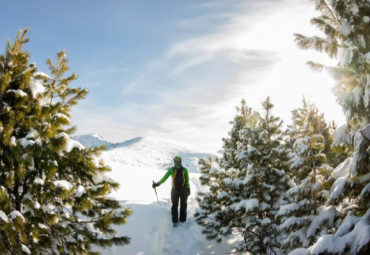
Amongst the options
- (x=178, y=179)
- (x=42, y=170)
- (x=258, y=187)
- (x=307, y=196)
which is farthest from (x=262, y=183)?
(x=42, y=170)

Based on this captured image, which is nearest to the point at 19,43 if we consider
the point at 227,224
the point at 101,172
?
the point at 101,172

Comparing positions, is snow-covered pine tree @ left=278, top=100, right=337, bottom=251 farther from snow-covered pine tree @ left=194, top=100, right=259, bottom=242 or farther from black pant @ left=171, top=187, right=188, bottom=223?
black pant @ left=171, top=187, right=188, bottom=223

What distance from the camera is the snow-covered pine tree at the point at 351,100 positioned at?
4.76 meters

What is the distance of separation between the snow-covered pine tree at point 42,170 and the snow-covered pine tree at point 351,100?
4431 millimetres

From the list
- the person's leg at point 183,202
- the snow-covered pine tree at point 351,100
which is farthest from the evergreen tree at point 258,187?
the snow-covered pine tree at point 351,100

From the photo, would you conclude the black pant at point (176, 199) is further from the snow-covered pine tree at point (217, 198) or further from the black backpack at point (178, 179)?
the snow-covered pine tree at point (217, 198)

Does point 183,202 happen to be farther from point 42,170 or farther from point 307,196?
point 42,170

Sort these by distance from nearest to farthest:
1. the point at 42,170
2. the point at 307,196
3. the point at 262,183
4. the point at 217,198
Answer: the point at 42,170 < the point at 307,196 < the point at 262,183 < the point at 217,198

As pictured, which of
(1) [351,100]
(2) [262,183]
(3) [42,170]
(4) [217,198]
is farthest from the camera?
(4) [217,198]

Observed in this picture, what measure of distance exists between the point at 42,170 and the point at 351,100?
655 centimetres

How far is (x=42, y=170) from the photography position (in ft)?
19.0

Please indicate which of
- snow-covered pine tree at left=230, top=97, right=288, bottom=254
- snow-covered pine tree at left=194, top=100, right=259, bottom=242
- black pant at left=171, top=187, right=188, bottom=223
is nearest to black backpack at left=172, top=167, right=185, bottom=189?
black pant at left=171, top=187, right=188, bottom=223

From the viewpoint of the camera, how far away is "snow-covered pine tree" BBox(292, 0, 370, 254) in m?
4.76

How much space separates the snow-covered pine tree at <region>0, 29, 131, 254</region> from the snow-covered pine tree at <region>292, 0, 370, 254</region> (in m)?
4.43
